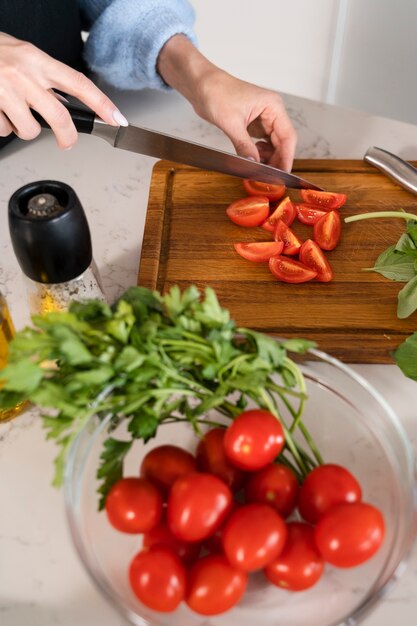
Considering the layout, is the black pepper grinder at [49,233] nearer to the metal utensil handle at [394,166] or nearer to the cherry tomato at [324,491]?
the cherry tomato at [324,491]

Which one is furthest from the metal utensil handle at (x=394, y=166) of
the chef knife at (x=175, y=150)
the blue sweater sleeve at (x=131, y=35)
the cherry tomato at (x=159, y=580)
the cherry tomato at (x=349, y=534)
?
the cherry tomato at (x=159, y=580)

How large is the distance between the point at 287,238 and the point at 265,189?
13 centimetres

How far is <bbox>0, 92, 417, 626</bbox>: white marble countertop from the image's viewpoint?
0.82 m

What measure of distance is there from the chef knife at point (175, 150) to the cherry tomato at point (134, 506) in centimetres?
65

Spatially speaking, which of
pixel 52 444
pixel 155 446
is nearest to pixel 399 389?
pixel 155 446

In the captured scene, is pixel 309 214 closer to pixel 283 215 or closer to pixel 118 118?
pixel 283 215

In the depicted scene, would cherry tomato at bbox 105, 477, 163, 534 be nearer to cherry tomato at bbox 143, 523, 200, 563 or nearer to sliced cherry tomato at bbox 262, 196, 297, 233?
cherry tomato at bbox 143, 523, 200, 563

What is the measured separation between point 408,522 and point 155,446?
12.0 inches

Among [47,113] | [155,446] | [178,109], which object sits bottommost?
[155,446]

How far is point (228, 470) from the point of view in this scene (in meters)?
0.78

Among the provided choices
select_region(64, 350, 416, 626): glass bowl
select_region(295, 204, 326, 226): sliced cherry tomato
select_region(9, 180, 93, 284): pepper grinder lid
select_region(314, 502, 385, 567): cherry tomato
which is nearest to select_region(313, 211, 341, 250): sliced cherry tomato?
select_region(295, 204, 326, 226): sliced cherry tomato

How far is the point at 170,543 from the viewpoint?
0.74 metres

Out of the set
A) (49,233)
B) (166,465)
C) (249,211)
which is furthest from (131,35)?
(166,465)

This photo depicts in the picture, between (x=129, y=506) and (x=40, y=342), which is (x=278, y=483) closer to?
(x=129, y=506)
